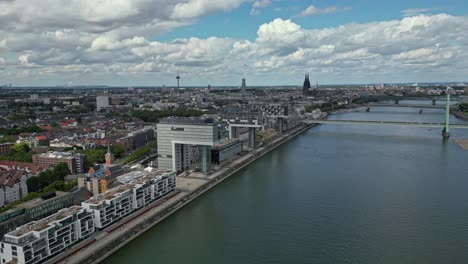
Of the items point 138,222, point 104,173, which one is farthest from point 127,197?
point 104,173

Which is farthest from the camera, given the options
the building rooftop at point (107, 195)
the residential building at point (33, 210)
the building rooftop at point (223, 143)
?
the building rooftop at point (223, 143)

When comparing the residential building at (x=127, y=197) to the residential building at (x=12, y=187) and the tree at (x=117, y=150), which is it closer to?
the residential building at (x=12, y=187)

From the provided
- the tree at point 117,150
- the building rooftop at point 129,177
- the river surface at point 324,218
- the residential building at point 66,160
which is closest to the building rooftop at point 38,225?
the river surface at point 324,218

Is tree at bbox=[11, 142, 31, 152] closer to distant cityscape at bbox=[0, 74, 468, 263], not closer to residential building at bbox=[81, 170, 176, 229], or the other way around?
distant cityscape at bbox=[0, 74, 468, 263]

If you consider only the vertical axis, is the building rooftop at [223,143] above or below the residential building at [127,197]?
above

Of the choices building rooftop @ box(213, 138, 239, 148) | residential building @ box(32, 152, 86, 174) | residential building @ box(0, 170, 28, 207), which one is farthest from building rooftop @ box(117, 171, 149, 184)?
building rooftop @ box(213, 138, 239, 148)

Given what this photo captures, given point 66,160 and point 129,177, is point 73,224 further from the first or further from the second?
point 66,160
